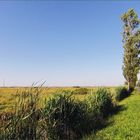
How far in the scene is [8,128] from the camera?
755 centimetres

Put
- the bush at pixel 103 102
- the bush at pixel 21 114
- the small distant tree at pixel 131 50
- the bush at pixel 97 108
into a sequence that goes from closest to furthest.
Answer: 1. the bush at pixel 21 114
2. the bush at pixel 97 108
3. the bush at pixel 103 102
4. the small distant tree at pixel 131 50

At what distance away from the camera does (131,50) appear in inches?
2327

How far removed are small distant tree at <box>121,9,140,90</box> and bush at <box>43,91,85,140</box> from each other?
42.9 meters

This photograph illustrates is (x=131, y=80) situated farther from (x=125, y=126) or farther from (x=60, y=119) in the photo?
(x=60, y=119)

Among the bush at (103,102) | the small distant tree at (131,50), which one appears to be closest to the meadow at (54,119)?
the bush at (103,102)

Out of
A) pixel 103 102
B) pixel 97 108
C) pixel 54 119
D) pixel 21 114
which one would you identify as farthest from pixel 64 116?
pixel 103 102

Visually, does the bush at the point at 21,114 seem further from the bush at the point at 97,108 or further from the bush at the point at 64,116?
the bush at the point at 97,108

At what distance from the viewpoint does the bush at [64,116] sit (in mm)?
13563

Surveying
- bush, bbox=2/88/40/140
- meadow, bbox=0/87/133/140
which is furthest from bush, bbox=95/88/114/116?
bush, bbox=2/88/40/140

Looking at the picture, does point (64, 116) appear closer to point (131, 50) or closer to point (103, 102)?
point (103, 102)

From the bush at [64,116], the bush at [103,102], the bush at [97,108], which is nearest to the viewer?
the bush at [64,116]

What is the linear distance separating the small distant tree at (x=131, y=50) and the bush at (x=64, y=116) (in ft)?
141

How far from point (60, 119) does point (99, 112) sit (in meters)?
8.24

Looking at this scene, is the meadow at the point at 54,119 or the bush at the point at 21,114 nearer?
the bush at the point at 21,114
